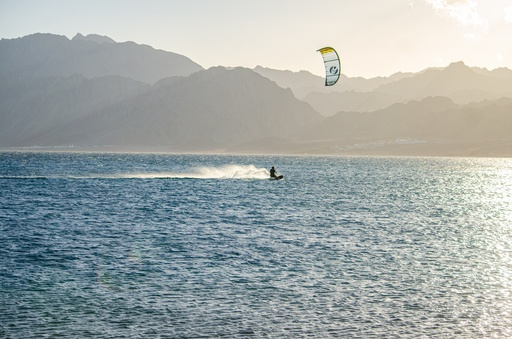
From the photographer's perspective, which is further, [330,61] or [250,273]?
[330,61]

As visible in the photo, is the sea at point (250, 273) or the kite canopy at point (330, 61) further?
the kite canopy at point (330, 61)

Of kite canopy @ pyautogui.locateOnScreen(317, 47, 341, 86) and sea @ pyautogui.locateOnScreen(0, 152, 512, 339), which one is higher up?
kite canopy @ pyautogui.locateOnScreen(317, 47, 341, 86)

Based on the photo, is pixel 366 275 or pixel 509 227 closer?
pixel 366 275

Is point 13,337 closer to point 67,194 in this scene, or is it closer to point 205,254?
point 205,254

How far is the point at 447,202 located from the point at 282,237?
4788cm

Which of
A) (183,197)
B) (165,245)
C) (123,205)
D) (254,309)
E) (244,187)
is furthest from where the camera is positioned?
(244,187)

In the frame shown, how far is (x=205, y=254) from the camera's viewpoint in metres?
41.8

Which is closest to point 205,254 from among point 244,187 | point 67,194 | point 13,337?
point 13,337

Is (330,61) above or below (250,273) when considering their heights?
above

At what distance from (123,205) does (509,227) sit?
44.2m

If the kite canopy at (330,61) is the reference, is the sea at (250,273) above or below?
below

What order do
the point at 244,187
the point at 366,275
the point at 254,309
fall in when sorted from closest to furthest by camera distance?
1. the point at 254,309
2. the point at 366,275
3. the point at 244,187

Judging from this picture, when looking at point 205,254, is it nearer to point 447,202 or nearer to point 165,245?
point 165,245

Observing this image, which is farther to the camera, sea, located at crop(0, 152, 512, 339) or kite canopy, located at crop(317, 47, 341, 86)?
kite canopy, located at crop(317, 47, 341, 86)
